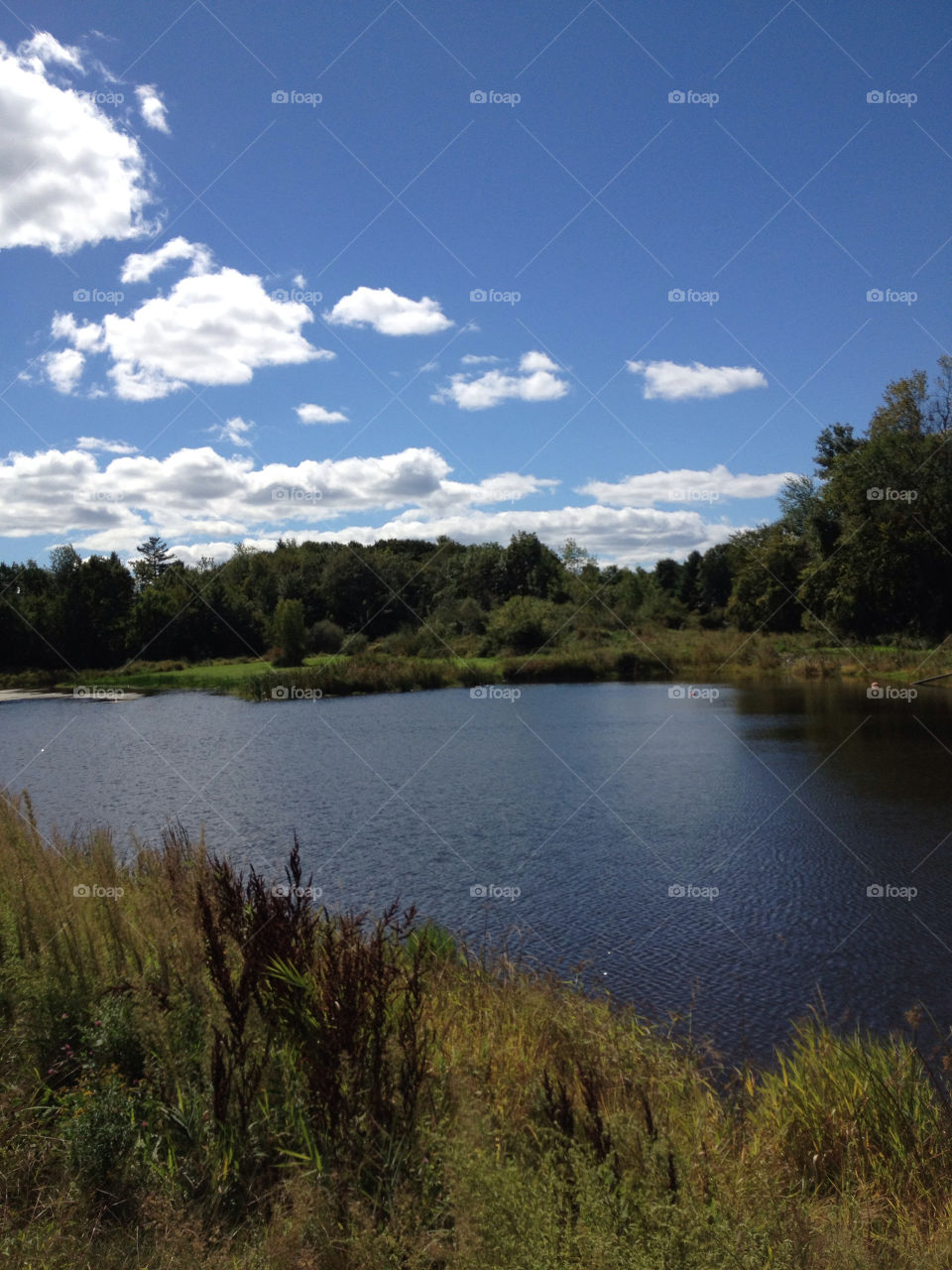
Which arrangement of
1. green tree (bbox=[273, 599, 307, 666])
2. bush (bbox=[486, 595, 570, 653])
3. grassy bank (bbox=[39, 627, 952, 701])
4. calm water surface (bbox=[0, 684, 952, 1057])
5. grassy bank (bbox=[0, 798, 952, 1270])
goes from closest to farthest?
1. grassy bank (bbox=[0, 798, 952, 1270])
2. calm water surface (bbox=[0, 684, 952, 1057])
3. grassy bank (bbox=[39, 627, 952, 701])
4. green tree (bbox=[273, 599, 307, 666])
5. bush (bbox=[486, 595, 570, 653])

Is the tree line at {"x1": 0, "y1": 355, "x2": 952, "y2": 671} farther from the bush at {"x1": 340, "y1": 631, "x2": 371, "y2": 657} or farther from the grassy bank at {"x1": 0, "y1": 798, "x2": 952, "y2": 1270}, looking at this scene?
the grassy bank at {"x1": 0, "y1": 798, "x2": 952, "y2": 1270}

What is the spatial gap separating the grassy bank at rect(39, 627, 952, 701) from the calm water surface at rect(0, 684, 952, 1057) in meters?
13.7

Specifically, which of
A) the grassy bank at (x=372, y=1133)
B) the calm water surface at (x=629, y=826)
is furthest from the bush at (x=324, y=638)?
the grassy bank at (x=372, y=1133)

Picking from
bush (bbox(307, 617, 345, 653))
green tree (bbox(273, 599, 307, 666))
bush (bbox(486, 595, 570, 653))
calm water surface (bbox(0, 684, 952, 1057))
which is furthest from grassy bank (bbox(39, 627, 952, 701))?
calm water surface (bbox(0, 684, 952, 1057))

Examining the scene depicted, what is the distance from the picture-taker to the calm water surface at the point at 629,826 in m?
9.52

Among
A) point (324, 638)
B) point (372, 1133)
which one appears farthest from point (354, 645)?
point (372, 1133)

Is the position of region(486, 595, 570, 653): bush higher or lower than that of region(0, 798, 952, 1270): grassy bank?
higher

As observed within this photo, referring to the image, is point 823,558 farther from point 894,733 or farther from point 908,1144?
point 908,1144

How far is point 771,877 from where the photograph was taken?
12.9 metres

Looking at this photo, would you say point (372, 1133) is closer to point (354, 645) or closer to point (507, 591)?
point (354, 645)

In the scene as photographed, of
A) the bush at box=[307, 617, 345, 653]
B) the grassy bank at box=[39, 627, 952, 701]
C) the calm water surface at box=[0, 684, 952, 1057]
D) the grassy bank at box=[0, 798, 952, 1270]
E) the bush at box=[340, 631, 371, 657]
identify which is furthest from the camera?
the bush at box=[340, 631, 371, 657]

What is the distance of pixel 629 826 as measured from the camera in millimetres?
15992

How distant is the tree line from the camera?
5206 centimetres

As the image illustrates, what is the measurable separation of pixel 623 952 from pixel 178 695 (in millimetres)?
45484
